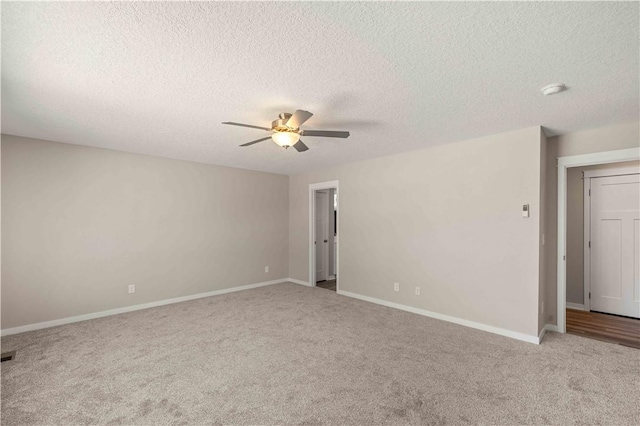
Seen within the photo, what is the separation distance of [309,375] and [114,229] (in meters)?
3.64

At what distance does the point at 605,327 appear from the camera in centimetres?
382

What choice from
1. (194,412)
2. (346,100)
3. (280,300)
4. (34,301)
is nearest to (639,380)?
(346,100)

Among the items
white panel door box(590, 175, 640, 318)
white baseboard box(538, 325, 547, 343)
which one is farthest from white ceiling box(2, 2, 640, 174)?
white baseboard box(538, 325, 547, 343)

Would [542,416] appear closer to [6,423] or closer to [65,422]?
[65,422]

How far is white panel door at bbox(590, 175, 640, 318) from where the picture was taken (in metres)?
4.18

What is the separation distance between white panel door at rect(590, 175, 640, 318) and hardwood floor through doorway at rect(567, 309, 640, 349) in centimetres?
24

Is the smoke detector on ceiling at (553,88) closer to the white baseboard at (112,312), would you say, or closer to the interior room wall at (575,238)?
the interior room wall at (575,238)

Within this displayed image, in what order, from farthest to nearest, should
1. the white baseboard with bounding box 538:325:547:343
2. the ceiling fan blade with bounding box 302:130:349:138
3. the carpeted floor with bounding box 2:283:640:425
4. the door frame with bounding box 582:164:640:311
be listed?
the door frame with bounding box 582:164:640:311, the white baseboard with bounding box 538:325:547:343, the ceiling fan blade with bounding box 302:130:349:138, the carpeted floor with bounding box 2:283:640:425

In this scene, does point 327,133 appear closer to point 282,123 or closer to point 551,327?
point 282,123

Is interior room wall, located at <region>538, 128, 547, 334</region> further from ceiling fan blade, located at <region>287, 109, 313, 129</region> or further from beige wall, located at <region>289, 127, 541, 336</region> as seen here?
ceiling fan blade, located at <region>287, 109, 313, 129</region>

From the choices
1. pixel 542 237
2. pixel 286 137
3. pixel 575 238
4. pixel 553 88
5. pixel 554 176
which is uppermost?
pixel 553 88

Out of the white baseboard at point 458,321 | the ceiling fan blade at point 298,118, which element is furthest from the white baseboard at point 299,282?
the ceiling fan blade at point 298,118

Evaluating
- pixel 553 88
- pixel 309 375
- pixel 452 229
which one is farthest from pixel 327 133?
pixel 452 229

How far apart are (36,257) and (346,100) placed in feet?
14.2
